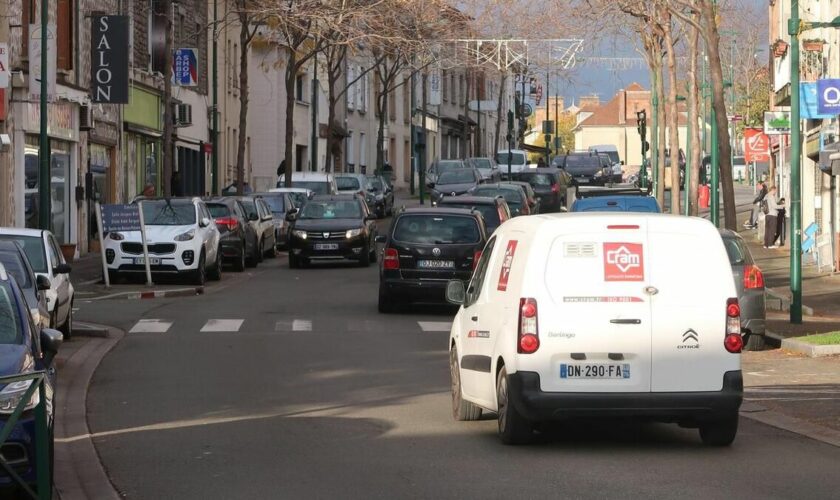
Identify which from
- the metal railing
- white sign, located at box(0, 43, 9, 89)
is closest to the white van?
the metal railing

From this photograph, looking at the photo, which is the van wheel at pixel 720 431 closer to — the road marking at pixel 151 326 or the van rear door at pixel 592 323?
the van rear door at pixel 592 323

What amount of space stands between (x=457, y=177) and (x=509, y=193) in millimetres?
13939

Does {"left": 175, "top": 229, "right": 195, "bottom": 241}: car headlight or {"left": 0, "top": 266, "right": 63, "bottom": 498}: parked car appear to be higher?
{"left": 175, "top": 229, "right": 195, "bottom": 241}: car headlight

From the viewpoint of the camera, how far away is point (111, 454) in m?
11.1

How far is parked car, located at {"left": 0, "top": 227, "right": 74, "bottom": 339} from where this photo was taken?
64.3ft

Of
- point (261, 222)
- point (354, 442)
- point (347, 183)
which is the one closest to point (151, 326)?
point (354, 442)

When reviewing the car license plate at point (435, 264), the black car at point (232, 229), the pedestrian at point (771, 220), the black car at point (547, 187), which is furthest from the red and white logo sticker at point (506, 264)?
the black car at point (547, 187)

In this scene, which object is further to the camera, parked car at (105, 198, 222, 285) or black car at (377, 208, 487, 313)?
parked car at (105, 198, 222, 285)

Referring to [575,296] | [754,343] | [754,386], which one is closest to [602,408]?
[575,296]

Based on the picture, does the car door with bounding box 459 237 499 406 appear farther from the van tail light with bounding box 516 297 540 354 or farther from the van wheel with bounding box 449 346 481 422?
the van tail light with bounding box 516 297 540 354

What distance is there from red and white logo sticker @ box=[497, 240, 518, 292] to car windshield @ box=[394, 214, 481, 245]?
1286cm

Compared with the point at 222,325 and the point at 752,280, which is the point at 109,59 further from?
the point at 752,280

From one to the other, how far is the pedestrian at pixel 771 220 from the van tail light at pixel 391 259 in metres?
20.7

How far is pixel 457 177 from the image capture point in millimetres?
59844
